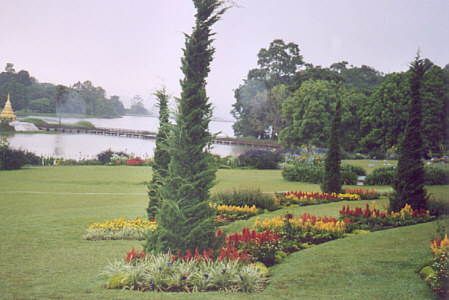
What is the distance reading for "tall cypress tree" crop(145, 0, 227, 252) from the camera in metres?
3.99

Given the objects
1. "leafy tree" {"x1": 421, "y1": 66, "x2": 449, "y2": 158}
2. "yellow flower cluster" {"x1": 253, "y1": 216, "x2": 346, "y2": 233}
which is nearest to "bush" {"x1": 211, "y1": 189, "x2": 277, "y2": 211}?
"yellow flower cluster" {"x1": 253, "y1": 216, "x2": 346, "y2": 233}

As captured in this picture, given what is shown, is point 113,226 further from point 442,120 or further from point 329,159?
point 442,120

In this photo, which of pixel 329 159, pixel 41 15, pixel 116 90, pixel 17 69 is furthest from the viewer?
pixel 116 90

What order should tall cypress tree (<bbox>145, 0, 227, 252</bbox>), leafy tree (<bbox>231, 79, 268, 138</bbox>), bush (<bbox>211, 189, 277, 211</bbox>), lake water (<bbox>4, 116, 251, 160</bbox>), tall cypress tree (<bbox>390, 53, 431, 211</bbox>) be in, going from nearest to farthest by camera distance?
tall cypress tree (<bbox>145, 0, 227, 252</bbox>)
tall cypress tree (<bbox>390, 53, 431, 211</bbox>)
bush (<bbox>211, 189, 277, 211</bbox>)
lake water (<bbox>4, 116, 251, 160</bbox>)
leafy tree (<bbox>231, 79, 268, 138</bbox>)

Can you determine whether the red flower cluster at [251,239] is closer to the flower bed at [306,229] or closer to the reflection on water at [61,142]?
the flower bed at [306,229]

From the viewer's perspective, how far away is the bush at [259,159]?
705 inches

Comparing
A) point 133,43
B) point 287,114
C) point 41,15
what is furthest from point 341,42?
point 287,114

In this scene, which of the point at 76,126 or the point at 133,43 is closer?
the point at 133,43

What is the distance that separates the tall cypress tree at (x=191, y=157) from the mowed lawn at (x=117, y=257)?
71 cm

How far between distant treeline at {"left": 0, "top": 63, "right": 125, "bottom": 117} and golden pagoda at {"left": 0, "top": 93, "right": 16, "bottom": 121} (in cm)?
8

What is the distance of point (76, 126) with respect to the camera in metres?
9.52

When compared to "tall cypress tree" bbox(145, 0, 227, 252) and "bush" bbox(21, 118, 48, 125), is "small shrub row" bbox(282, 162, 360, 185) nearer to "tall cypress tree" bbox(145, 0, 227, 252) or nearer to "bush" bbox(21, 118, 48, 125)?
"bush" bbox(21, 118, 48, 125)

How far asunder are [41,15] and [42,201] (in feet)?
13.1

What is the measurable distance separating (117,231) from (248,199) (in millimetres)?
3175
